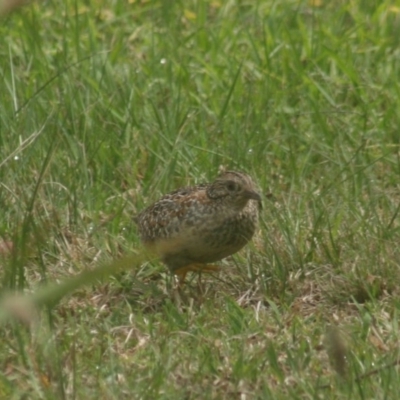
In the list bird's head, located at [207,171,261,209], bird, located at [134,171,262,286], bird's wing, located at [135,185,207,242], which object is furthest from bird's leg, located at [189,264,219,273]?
bird's head, located at [207,171,261,209]

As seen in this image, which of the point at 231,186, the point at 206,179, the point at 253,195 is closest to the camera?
the point at 253,195

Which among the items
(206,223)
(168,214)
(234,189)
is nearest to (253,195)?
(234,189)

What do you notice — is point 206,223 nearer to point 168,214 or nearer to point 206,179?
point 168,214

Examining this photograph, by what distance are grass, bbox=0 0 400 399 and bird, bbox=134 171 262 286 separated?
185mm

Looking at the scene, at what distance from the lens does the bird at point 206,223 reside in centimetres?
619

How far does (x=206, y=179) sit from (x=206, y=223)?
122 centimetres

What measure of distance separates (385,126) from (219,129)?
1.07 meters

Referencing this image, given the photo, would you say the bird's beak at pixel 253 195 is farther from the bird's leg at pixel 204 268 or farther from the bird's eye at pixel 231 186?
the bird's leg at pixel 204 268

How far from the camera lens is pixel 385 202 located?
6.95 m

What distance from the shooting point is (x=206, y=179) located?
7434mm

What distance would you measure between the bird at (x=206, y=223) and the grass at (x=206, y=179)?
7.3 inches

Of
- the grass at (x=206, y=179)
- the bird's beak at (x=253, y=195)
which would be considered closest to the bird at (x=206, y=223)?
the bird's beak at (x=253, y=195)

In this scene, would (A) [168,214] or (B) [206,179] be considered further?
(B) [206,179]

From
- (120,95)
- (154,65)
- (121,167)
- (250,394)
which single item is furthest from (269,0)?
(250,394)
